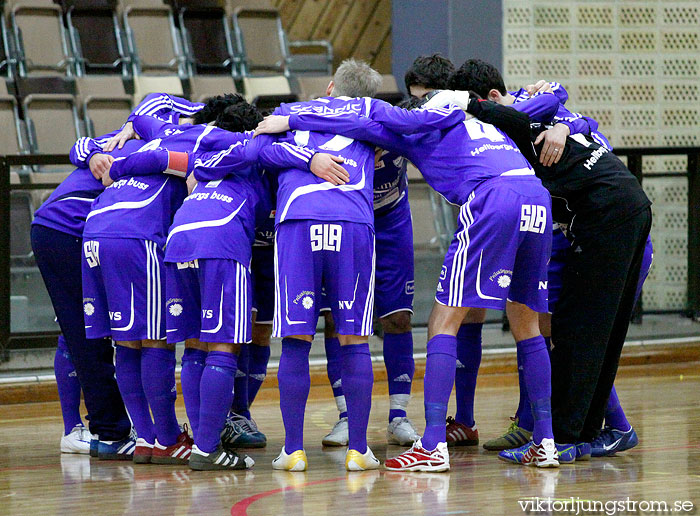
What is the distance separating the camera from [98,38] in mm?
9094

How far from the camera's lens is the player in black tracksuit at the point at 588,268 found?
12.5 ft

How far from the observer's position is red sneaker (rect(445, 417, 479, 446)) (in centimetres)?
A: 432

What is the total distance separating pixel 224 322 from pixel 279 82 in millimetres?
5802

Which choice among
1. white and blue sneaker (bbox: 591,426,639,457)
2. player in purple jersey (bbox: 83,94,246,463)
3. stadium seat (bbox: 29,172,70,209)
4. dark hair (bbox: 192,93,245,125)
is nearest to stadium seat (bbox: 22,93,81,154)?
stadium seat (bbox: 29,172,70,209)

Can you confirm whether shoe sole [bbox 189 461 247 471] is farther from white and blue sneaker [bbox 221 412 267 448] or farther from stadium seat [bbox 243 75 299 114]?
stadium seat [bbox 243 75 299 114]

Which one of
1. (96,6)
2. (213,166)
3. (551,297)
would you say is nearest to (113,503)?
(213,166)

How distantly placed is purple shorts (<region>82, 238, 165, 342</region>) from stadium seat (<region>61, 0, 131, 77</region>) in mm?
5398

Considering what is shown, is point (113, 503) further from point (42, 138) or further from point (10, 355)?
point (42, 138)

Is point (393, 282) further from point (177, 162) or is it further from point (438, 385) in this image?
point (177, 162)

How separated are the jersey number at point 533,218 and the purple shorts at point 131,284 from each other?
4.99ft

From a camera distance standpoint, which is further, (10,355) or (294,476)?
(10,355)

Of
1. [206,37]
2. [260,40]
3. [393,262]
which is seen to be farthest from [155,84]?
[393,262]

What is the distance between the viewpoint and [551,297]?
13.4ft

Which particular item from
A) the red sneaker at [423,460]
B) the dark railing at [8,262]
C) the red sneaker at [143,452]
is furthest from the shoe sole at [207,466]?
the dark railing at [8,262]
